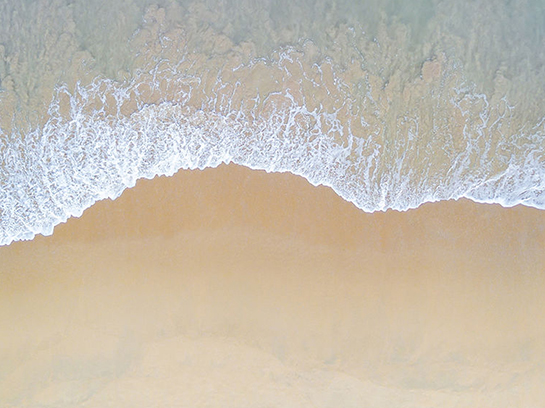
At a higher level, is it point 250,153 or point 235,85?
point 235,85

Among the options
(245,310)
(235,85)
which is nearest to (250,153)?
(235,85)

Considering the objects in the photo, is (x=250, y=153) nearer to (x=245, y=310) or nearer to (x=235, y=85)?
(x=235, y=85)

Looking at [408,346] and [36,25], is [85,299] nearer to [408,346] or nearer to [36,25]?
[36,25]

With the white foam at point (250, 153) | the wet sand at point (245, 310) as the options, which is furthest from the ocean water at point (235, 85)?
the wet sand at point (245, 310)

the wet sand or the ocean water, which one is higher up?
the ocean water

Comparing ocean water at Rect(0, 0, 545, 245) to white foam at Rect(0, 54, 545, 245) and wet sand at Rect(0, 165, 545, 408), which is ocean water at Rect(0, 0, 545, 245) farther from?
wet sand at Rect(0, 165, 545, 408)

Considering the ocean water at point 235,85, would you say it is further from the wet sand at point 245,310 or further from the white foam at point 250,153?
the wet sand at point 245,310

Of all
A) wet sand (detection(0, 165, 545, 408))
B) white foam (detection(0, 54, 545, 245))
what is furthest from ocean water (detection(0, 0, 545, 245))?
wet sand (detection(0, 165, 545, 408))
